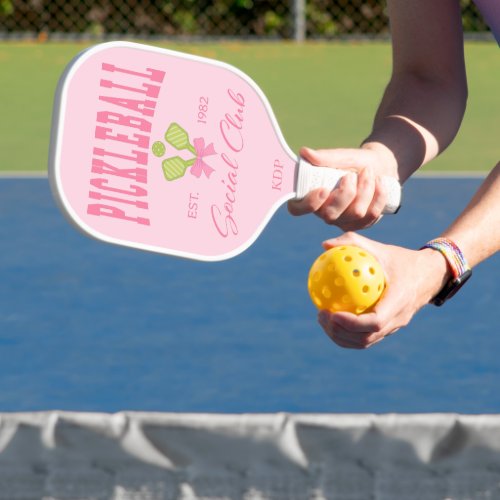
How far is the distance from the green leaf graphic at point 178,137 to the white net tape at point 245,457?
1.49ft

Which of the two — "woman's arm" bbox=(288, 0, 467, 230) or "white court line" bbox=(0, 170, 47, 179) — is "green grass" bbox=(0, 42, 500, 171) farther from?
"woman's arm" bbox=(288, 0, 467, 230)

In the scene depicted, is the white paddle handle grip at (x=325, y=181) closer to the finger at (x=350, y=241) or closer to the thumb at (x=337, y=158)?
the thumb at (x=337, y=158)

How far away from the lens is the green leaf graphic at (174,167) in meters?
2.38

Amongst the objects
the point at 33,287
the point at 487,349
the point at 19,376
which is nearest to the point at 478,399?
the point at 487,349

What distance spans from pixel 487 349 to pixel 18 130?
14.4 feet

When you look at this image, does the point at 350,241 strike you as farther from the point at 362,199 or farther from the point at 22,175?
the point at 22,175

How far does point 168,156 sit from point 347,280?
44 cm

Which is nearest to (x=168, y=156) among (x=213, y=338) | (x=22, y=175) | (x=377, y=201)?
(x=377, y=201)

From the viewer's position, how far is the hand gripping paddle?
2236 mm

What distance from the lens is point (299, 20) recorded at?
41.8 ft

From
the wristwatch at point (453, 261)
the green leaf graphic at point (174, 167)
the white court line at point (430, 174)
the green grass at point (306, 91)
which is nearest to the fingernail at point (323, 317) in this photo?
the wristwatch at point (453, 261)

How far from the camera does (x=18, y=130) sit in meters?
8.48

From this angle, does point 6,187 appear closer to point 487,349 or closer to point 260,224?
point 487,349

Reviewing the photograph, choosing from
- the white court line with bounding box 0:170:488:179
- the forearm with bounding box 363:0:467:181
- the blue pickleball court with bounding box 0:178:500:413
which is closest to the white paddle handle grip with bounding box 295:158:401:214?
the forearm with bounding box 363:0:467:181
